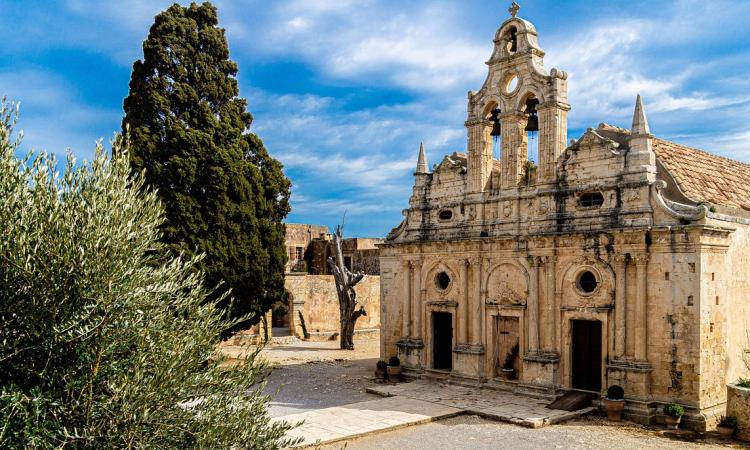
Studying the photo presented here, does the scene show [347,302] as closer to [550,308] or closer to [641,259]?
[550,308]

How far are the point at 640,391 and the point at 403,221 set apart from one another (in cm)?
1005

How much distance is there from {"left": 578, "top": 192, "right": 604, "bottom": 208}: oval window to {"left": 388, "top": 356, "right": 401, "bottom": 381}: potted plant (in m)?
8.31

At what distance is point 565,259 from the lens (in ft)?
59.4

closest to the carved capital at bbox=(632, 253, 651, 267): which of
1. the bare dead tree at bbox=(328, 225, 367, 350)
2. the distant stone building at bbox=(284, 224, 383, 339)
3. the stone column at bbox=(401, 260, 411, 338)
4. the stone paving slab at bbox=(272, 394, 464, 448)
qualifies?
the stone paving slab at bbox=(272, 394, 464, 448)

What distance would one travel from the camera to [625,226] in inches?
665

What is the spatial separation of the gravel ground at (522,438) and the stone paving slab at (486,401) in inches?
11.5

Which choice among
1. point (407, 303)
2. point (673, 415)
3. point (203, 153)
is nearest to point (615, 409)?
point (673, 415)

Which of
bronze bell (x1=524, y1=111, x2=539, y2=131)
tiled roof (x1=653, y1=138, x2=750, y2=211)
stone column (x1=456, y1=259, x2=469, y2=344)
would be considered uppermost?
bronze bell (x1=524, y1=111, x2=539, y2=131)

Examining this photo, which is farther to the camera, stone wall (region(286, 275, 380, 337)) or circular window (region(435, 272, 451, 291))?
stone wall (region(286, 275, 380, 337))

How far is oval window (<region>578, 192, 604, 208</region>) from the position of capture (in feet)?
58.1

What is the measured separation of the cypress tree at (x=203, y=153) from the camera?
72.1 feet

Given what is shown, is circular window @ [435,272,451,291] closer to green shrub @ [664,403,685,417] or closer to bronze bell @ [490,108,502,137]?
bronze bell @ [490,108,502,137]

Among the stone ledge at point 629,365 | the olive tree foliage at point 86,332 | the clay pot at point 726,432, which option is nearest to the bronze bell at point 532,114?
the stone ledge at point 629,365

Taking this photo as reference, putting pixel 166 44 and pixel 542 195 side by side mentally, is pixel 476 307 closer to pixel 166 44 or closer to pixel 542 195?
pixel 542 195
